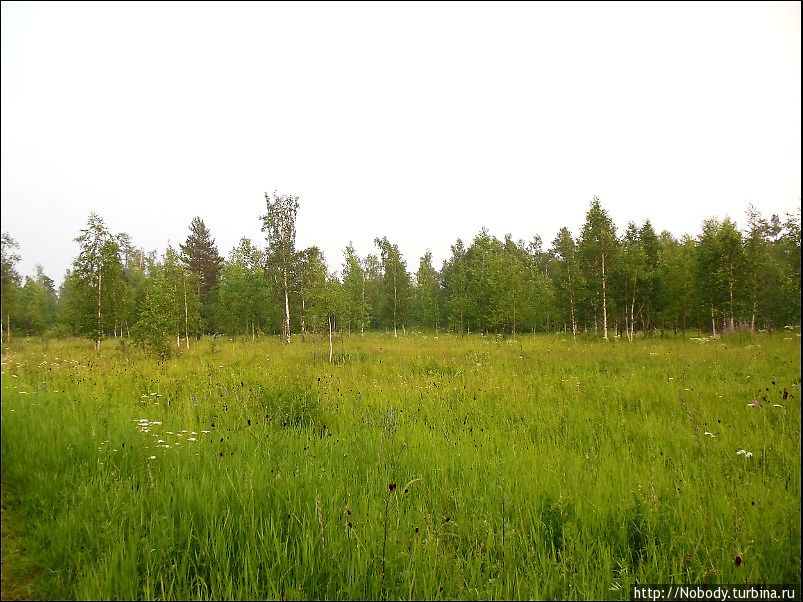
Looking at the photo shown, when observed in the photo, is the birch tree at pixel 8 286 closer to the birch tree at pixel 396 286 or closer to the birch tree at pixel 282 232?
the birch tree at pixel 282 232

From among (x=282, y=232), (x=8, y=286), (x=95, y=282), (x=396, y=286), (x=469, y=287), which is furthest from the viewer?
(x=396, y=286)

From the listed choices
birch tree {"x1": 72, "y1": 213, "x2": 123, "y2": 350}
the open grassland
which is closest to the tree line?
birch tree {"x1": 72, "y1": 213, "x2": 123, "y2": 350}

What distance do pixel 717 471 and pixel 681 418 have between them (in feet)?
7.59

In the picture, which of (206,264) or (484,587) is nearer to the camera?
(484,587)

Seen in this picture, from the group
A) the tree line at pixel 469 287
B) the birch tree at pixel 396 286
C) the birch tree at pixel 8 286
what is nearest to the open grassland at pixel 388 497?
the birch tree at pixel 8 286

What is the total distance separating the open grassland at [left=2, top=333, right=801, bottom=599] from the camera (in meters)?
2.20

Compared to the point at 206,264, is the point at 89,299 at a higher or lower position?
lower

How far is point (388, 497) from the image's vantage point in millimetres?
2719

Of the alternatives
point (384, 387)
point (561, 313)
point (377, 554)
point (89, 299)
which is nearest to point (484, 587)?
point (377, 554)

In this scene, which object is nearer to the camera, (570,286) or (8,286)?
(8,286)

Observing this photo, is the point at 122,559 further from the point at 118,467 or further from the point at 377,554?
the point at 118,467

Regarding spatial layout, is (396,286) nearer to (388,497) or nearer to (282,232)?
(282,232)

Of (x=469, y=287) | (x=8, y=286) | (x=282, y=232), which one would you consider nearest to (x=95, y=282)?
(x=282, y=232)

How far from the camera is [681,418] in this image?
19.1 ft
